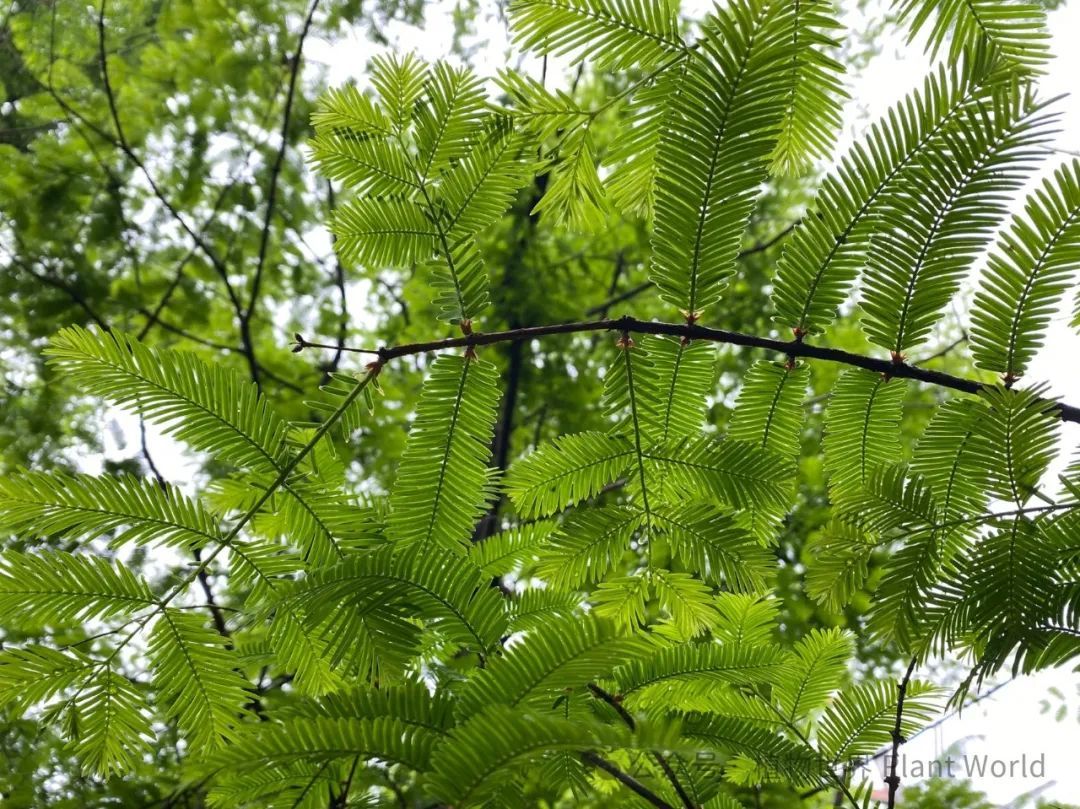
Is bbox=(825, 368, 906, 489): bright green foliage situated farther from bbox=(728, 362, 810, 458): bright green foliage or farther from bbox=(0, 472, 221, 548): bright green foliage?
bbox=(0, 472, 221, 548): bright green foliage

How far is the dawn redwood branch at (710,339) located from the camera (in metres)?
0.67

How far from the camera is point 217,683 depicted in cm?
63

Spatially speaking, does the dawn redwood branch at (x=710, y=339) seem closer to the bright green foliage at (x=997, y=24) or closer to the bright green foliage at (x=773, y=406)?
the bright green foliage at (x=773, y=406)

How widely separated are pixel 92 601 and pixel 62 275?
6.81 feet

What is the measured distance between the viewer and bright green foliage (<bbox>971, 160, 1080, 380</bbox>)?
647 millimetres

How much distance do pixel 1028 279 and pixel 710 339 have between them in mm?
266

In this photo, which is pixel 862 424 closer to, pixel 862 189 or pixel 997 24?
pixel 862 189

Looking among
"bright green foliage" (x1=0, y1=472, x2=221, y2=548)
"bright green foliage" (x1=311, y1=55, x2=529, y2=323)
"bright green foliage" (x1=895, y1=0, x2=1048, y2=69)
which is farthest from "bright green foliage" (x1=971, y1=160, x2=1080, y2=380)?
"bright green foliage" (x1=0, y1=472, x2=221, y2=548)

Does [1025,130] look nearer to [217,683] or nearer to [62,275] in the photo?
[217,683]

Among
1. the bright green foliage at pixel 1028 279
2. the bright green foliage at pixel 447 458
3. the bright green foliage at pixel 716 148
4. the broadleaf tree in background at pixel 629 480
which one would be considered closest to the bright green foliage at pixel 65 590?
the broadleaf tree in background at pixel 629 480

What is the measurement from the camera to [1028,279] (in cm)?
67

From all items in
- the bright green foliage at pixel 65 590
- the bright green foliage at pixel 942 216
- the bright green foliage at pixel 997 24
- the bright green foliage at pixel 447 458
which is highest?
the bright green foliage at pixel 997 24

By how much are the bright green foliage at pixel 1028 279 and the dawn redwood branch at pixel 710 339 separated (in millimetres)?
40

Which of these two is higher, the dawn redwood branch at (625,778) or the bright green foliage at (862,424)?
the bright green foliage at (862,424)
